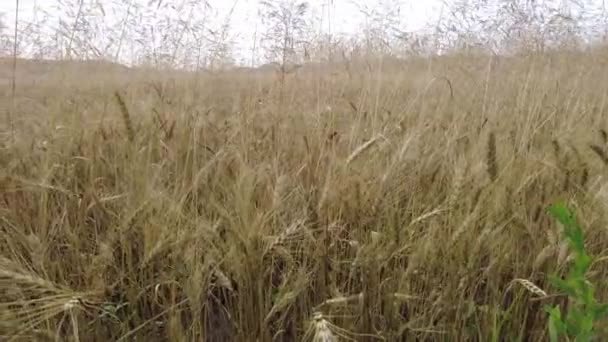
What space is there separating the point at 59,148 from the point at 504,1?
271 cm

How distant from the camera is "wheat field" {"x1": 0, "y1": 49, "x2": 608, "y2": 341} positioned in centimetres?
89

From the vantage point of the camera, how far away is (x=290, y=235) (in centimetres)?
101

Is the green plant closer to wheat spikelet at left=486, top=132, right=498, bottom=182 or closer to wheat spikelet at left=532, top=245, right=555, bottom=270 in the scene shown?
A: wheat spikelet at left=532, top=245, right=555, bottom=270

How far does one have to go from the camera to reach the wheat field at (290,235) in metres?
0.89

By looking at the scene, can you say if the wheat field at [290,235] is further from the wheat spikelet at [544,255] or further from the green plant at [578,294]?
the green plant at [578,294]

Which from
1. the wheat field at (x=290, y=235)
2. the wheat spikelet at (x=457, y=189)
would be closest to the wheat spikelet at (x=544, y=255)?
the wheat field at (x=290, y=235)

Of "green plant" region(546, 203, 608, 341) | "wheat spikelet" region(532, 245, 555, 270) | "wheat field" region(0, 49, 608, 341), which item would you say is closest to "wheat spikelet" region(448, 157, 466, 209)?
"wheat field" region(0, 49, 608, 341)

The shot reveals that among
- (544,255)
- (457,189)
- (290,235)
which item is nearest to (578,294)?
(544,255)

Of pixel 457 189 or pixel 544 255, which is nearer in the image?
pixel 544 255

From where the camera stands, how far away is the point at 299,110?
2.03 m

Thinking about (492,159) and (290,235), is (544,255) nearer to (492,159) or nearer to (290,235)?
(492,159)

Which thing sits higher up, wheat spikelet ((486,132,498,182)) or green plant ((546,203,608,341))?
wheat spikelet ((486,132,498,182))

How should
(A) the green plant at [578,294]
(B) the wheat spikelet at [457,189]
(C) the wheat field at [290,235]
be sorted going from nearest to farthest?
(A) the green plant at [578,294]
(C) the wheat field at [290,235]
(B) the wheat spikelet at [457,189]

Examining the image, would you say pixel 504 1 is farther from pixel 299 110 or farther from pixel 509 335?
pixel 509 335
